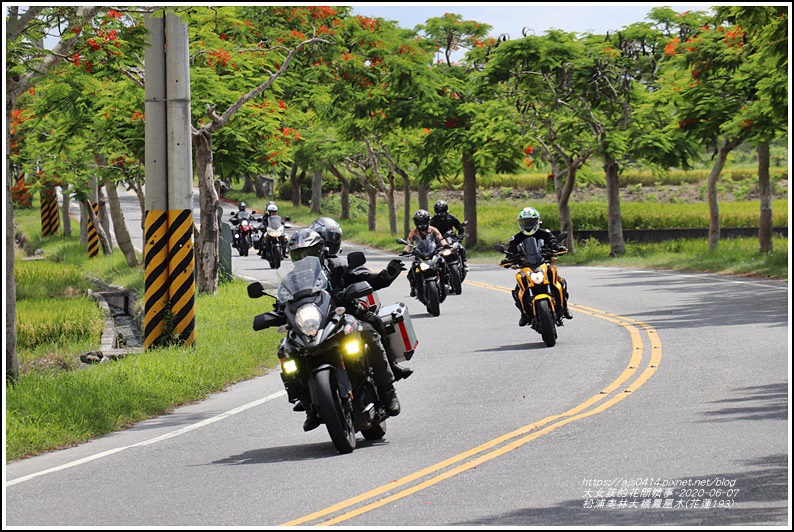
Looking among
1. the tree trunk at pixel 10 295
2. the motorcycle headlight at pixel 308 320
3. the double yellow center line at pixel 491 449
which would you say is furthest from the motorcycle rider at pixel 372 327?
the tree trunk at pixel 10 295

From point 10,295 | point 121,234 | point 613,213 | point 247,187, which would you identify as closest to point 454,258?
point 10,295

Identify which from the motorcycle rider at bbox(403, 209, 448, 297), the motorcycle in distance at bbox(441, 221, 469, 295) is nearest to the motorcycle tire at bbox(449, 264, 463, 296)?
the motorcycle in distance at bbox(441, 221, 469, 295)

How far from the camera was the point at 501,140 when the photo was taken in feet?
132

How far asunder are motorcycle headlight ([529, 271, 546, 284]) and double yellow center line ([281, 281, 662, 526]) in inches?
62.8

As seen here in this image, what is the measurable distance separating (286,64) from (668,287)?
9.42 metres

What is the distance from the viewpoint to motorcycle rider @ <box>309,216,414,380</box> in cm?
1063

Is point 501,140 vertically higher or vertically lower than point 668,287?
higher

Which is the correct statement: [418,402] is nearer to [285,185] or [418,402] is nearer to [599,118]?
[599,118]

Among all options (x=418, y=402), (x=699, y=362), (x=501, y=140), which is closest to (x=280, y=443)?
(x=418, y=402)

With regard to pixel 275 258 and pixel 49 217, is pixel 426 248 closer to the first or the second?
pixel 275 258

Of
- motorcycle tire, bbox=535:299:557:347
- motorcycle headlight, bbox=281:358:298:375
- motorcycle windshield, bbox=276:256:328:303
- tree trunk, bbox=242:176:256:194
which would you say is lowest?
motorcycle tire, bbox=535:299:557:347

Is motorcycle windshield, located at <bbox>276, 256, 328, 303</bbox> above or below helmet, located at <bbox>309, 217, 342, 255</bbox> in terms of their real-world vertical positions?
below

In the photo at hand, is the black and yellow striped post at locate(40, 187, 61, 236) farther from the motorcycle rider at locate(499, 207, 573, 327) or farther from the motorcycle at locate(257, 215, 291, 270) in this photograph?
the motorcycle rider at locate(499, 207, 573, 327)

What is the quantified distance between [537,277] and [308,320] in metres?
7.62
